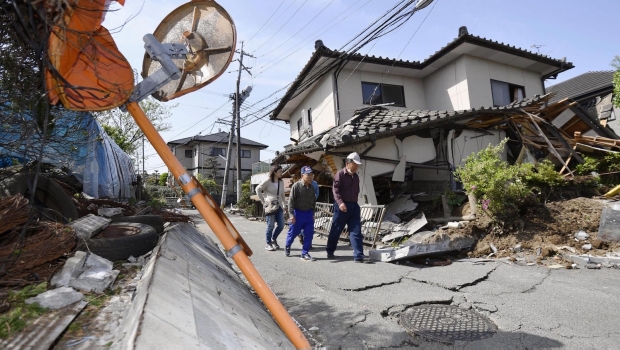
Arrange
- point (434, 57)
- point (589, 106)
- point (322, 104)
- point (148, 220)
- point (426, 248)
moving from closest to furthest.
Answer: point (148, 220)
point (426, 248)
point (434, 57)
point (322, 104)
point (589, 106)

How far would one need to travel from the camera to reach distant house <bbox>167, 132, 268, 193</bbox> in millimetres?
35997

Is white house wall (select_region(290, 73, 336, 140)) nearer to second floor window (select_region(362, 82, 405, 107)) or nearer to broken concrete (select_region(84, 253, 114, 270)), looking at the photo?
second floor window (select_region(362, 82, 405, 107))

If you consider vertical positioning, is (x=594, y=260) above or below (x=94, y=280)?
below

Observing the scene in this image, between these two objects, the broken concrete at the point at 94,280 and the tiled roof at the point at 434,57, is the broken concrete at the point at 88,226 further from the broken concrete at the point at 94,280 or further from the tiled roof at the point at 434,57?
the tiled roof at the point at 434,57

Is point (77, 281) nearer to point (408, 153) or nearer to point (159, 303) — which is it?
point (159, 303)

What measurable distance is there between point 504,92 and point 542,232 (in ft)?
30.4

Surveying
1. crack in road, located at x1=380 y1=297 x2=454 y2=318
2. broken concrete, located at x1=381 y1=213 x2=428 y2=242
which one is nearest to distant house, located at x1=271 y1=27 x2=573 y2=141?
broken concrete, located at x1=381 y1=213 x2=428 y2=242

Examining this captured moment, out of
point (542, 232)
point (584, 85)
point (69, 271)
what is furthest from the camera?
point (584, 85)

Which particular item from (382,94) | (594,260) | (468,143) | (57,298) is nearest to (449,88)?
(382,94)

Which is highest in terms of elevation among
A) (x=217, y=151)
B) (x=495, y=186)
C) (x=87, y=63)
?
(x=217, y=151)

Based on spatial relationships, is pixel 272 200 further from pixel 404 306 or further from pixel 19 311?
pixel 19 311

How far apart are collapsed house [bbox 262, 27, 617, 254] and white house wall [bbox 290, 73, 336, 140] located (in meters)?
0.04

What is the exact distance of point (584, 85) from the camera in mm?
18312

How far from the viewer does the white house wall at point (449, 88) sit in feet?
39.4
